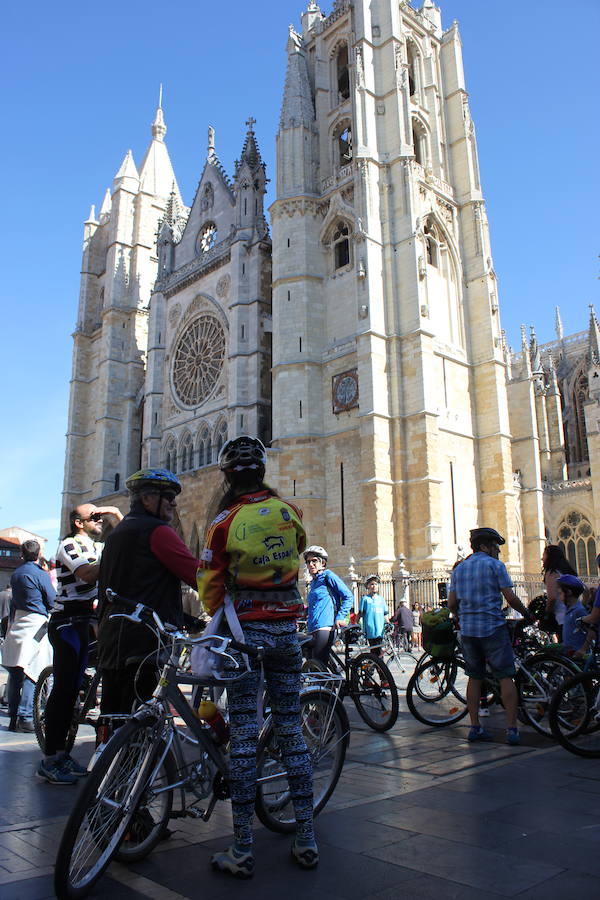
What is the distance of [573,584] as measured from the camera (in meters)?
6.39

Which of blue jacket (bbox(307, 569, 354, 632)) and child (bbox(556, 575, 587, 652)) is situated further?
blue jacket (bbox(307, 569, 354, 632))

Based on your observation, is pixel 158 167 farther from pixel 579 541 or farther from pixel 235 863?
pixel 235 863

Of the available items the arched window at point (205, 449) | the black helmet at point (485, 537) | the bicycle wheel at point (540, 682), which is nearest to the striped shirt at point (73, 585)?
the black helmet at point (485, 537)

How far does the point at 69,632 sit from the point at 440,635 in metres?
3.53

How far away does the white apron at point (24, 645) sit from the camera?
6262mm

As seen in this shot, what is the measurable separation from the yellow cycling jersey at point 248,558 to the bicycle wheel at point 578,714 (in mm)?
2930

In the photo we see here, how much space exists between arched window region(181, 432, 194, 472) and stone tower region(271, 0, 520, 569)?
20.9 ft

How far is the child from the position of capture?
6.34 meters

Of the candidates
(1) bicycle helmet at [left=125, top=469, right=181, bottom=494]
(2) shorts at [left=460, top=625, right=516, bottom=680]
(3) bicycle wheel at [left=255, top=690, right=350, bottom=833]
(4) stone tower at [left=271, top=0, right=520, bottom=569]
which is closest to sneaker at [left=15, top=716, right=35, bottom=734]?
(3) bicycle wheel at [left=255, top=690, right=350, bottom=833]

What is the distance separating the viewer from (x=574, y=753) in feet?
15.9

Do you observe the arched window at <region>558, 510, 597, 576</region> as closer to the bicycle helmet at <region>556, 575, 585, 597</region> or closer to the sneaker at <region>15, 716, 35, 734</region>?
the bicycle helmet at <region>556, 575, 585, 597</region>

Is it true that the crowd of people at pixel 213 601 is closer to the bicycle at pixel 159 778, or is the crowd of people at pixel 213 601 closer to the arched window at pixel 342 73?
the bicycle at pixel 159 778

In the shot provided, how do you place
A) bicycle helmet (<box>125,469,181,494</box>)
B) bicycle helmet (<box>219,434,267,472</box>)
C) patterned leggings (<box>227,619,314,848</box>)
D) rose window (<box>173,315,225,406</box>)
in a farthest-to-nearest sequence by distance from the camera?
rose window (<box>173,315,225,406</box>) < bicycle helmet (<box>125,469,181,494</box>) < bicycle helmet (<box>219,434,267,472</box>) < patterned leggings (<box>227,619,314,848</box>)

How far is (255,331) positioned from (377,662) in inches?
800
